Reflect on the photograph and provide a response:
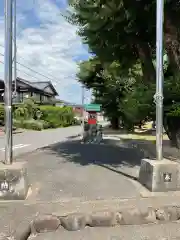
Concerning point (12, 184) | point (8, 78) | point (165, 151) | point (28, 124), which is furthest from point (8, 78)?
point (28, 124)

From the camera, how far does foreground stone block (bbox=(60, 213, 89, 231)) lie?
4309mm

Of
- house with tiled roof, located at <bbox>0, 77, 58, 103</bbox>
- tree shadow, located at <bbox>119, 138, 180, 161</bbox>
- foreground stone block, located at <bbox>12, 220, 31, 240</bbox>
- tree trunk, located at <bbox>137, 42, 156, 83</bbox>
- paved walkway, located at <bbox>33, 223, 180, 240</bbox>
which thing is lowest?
paved walkway, located at <bbox>33, 223, 180, 240</bbox>

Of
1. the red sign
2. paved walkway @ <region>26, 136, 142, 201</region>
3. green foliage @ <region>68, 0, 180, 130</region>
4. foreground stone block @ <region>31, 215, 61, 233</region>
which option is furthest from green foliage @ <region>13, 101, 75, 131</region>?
foreground stone block @ <region>31, 215, 61, 233</region>

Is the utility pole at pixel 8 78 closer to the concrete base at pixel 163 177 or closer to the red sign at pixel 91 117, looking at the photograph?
the concrete base at pixel 163 177

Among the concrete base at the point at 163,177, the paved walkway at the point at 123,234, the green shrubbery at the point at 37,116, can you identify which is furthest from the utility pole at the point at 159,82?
the green shrubbery at the point at 37,116

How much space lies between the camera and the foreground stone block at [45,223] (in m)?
4.21

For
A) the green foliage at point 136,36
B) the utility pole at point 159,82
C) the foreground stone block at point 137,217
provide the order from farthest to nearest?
1. the green foliage at point 136,36
2. the utility pole at point 159,82
3. the foreground stone block at point 137,217

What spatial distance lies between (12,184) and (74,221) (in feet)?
4.90

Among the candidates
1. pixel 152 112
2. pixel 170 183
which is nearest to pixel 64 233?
pixel 170 183

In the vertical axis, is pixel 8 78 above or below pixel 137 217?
above

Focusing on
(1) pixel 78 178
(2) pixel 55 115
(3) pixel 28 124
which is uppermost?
(2) pixel 55 115

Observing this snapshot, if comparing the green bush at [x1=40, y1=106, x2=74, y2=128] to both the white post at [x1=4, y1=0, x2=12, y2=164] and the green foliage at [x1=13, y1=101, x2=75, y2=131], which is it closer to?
the green foliage at [x1=13, y1=101, x2=75, y2=131]

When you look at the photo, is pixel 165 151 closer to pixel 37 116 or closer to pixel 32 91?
pixel 37 116

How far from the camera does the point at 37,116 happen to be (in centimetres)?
3684
